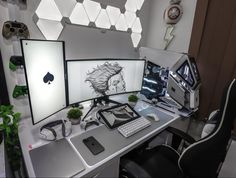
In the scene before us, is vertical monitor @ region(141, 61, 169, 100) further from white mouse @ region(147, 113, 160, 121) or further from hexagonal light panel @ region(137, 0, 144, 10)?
hexagonal light panel @ region(137, 0, 144, 10)

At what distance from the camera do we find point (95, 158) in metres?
0.75

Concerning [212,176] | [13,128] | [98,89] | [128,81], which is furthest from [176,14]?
[13,128]

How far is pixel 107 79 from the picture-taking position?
1.27 m

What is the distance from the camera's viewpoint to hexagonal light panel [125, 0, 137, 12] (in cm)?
151

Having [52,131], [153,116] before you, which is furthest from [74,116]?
[153,116]

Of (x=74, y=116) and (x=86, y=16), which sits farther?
(x=86, y=16)

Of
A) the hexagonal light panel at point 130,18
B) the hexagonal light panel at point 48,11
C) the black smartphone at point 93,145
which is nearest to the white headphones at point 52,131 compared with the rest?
the black smartphone at point 93,145

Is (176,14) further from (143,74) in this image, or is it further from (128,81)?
(128,81)

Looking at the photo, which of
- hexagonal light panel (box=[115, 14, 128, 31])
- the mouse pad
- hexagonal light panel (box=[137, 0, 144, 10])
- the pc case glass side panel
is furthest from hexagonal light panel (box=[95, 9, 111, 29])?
the mouse pad

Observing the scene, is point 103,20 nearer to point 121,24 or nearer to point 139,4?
point 121,24

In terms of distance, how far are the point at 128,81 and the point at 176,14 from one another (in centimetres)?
94

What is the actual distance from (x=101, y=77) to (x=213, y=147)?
902 millimetres

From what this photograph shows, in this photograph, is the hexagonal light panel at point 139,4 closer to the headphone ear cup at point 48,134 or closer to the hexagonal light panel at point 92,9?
the hexagonal light panel at point 92,9

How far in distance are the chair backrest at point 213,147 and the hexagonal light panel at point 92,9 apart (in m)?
1.17
